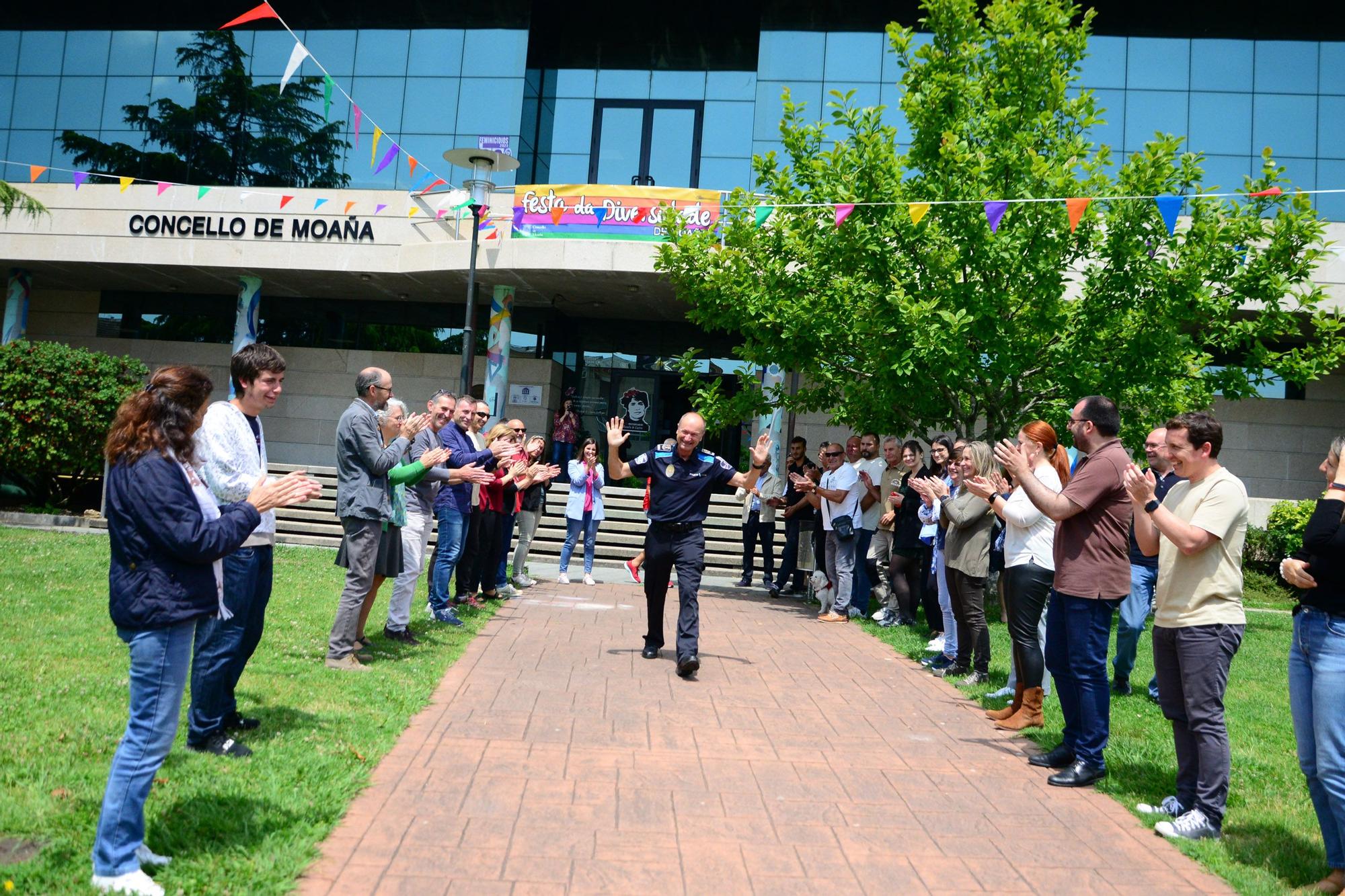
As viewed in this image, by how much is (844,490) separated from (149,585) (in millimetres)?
8996

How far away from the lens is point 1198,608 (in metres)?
4.93

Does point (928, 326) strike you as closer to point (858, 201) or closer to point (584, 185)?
point (858, 201)

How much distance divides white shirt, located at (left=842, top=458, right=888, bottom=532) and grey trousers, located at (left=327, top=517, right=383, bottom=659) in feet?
20.4

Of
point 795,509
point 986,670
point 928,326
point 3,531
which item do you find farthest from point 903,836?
point 3,531

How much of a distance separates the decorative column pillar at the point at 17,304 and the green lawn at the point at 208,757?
1929 centimetres

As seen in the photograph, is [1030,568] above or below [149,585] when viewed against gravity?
above

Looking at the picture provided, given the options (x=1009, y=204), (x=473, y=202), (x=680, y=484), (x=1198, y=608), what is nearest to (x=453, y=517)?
(x=680, y=484)

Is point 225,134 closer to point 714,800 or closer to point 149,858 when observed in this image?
point 714,800

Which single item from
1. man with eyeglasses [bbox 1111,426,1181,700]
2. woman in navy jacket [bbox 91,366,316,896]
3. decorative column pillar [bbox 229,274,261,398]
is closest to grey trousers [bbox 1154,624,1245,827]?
man with eyeglasses [bbox 1111,426,1181,700]

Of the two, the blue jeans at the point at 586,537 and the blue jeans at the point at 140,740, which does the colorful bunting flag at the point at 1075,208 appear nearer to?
the blue jeans at the point at 586,537

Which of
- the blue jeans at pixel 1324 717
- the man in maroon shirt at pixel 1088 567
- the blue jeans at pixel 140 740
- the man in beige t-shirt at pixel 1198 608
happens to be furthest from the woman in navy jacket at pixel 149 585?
the blue jeans at pixel 1324 717

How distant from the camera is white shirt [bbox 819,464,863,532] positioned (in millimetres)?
11766

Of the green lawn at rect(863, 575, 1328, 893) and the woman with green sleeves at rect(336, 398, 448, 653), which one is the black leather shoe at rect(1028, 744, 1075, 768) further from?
the woman with green sleeves at rect(336, 398, 448, 653)

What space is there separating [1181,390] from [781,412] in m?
10.6
